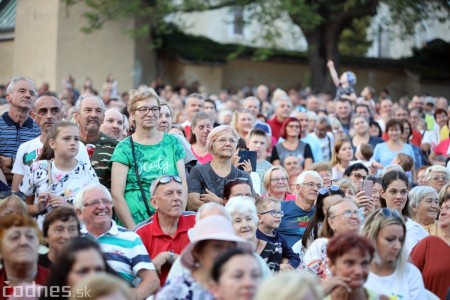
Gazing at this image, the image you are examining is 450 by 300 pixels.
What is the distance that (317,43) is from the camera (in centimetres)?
3438

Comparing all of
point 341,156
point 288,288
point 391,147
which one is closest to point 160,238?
point 288,288

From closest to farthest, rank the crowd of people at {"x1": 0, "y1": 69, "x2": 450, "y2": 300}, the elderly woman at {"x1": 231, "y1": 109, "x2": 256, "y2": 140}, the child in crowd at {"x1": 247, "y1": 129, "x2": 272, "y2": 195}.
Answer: the crowd of people at {"x1": 0, "y1": 69, "x2": 450, "y2": 300} → the child in crowd at {"x1": 247, "y1": 129, "x2": 272, "y2": 195} → the elderly woman at {"x1": 231, "y1": 109, "x2": 256, "y2": 140}

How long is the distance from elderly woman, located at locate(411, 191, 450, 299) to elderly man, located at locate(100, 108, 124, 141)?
3.56m

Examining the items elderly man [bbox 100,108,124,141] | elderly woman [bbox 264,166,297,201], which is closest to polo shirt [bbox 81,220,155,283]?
elderly man [bbox 100,108,124,141]

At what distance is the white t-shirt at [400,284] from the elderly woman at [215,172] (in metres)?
2.65

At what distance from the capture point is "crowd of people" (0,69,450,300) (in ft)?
23.7

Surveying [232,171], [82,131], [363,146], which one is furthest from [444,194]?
[363,146]

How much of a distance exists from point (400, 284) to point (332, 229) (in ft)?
4.64

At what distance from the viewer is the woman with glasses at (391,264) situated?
331 inches

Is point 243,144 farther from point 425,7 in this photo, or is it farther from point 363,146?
point 425,7

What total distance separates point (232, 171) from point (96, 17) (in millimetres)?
21825

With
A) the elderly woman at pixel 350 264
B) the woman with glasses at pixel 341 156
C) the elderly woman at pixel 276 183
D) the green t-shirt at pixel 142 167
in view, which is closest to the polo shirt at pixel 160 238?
the green t-shirt at pixel 142 167

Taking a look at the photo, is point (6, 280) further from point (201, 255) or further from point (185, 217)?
point (185, 217)

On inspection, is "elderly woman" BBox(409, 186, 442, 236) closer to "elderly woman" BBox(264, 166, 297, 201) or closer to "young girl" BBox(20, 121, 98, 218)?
"elderly woman" BBox(264, 166, 297, 201)
